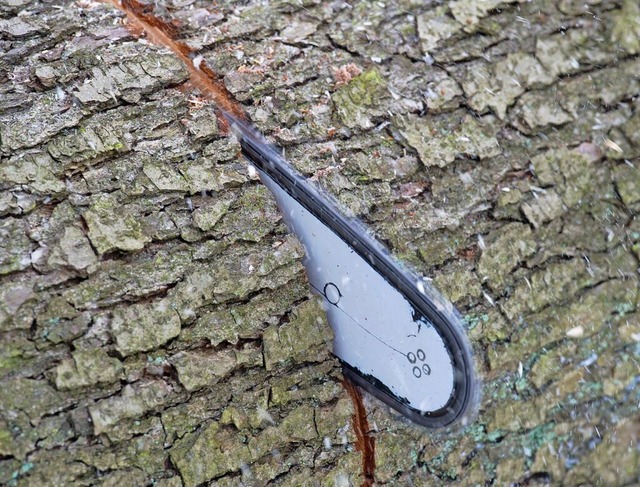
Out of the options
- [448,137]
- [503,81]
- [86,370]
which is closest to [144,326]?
[86,370]

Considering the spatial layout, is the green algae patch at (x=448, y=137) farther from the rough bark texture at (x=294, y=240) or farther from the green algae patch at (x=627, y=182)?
the green algae patch at (x=627, y=182)

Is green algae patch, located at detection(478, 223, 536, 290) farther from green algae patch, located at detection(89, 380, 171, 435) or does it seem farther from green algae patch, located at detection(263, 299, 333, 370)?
green algae patch, located at detection(89, 380, 171, 435)

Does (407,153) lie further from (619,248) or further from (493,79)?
(619,248)

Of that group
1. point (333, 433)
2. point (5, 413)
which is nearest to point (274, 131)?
point (333, 433)

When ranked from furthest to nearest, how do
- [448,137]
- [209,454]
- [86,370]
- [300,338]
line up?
A: [448,137] → [300,338] → [209,454] → [86,370]

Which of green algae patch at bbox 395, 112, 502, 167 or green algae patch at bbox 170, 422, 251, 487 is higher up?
green algae patch at bbox 395, 112, 502, 167

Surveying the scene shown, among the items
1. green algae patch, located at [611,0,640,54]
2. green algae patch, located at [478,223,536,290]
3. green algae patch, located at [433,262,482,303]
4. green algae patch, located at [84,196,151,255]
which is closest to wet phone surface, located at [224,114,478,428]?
green algae patch, located at [433,262,482,303]

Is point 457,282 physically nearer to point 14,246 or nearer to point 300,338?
point 300,338
